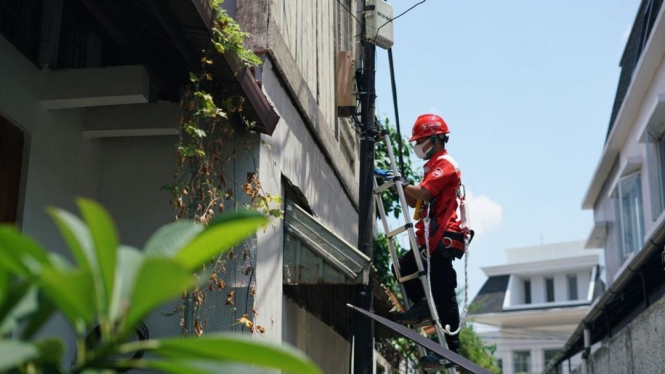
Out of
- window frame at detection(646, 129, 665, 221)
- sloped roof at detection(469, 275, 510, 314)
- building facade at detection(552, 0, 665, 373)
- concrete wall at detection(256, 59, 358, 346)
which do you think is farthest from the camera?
sloped roof at detection(469, 275, 510, 314)

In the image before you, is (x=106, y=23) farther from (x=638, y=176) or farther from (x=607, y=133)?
(x=607, y=133)

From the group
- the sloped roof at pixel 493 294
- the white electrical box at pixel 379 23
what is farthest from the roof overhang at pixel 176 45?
the sloped roof at pixel 493 294

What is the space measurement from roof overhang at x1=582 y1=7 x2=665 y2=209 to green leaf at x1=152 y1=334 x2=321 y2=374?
1409 cm

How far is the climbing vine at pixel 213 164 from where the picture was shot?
538 centimetres

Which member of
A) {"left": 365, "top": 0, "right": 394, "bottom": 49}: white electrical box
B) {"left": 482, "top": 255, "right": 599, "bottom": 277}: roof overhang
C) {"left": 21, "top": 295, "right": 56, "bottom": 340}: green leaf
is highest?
{"left": 482, "top": 255, "right": 599, "bottom": 277}: roof overhang

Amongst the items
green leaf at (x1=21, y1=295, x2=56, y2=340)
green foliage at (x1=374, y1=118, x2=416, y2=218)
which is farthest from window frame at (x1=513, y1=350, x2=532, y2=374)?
green leaf at (x1=21, y1=295, x2=56, y2=340)

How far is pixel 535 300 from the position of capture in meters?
47.3

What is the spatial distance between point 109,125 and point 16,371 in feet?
15.8

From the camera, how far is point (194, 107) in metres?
5.48

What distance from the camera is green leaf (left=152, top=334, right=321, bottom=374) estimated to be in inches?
58.7

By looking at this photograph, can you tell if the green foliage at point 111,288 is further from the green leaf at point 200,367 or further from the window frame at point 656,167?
the window frame at point 656,167

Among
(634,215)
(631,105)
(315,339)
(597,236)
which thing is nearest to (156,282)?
(315,339)

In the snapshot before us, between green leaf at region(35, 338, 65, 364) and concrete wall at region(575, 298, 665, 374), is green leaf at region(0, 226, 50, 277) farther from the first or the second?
concrete wall at region(575, 298, 665, 374)

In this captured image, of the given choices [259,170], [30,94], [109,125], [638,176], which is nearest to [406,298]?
[259,170]
